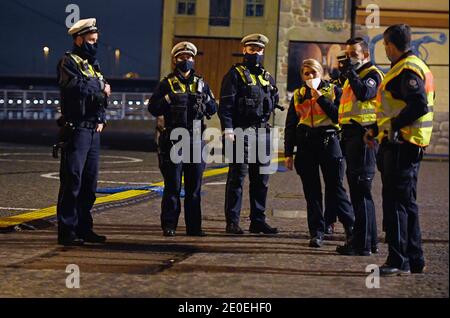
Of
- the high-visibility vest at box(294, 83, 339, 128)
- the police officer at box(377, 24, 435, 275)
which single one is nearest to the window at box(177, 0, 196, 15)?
the high-visibility vest at box(294, 83, 339, 128)

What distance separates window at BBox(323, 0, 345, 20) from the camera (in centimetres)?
2945

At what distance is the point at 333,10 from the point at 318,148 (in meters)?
20.6

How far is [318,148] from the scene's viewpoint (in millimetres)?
9508

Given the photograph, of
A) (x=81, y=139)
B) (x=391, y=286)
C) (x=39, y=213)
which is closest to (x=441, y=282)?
(x=391, y=286)

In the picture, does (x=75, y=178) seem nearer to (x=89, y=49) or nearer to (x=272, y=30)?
(x=89, y=49)

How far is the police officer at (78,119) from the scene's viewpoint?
354 inches

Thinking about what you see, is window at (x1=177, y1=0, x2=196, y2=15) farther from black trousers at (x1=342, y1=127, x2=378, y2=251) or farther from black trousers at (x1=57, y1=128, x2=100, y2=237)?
black trousers at (x1=342, y1=127, x2=378, y2=251)

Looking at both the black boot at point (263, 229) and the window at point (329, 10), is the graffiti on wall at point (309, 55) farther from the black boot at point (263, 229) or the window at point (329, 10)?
the black boot at point (263, 229)

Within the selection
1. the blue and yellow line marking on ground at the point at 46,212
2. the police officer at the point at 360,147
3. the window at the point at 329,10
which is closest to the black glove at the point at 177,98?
the police officer at the point at 360,147

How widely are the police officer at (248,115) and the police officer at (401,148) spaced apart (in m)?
2.53

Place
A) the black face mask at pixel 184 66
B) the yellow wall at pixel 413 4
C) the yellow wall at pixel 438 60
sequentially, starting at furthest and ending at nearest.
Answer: the yellow wall at pixel 438 60
the yellow wall at pixel 413 4
the black face mask at pixel 184 66

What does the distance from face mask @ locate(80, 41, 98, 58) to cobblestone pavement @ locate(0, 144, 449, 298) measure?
1720 millimetres

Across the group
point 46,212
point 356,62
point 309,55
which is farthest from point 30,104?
point 356,62
